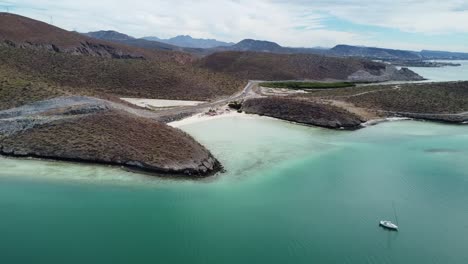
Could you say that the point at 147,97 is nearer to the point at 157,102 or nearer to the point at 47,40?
the point at 157,102

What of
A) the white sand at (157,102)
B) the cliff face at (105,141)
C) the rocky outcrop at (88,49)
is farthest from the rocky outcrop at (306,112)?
the rocky outcrop at (88,49)

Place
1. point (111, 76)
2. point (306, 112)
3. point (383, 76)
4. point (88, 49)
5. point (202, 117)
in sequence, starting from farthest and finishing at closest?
point (383, 76)
point (88, 49)
point (111, 76)
point (306, 112)
point (202, 117)

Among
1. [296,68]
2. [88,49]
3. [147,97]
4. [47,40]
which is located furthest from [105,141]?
[296,68]

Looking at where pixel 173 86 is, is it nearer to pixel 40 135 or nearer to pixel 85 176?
pixel 40 135

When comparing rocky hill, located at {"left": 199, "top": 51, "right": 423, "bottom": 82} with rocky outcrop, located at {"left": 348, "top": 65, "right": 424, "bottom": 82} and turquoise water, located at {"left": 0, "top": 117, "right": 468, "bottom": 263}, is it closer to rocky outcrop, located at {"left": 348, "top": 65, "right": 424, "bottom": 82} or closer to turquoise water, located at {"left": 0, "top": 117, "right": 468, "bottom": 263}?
rocky outcrop, located at {"left": 348, "top": 65, "right": 424, "bottom": 82}

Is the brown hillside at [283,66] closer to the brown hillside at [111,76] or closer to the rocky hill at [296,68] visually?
the rocky hill at [296,68]

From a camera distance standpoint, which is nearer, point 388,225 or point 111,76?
point 388,225
